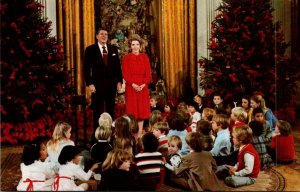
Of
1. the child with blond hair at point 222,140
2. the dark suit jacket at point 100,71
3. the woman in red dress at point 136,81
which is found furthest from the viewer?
the woman in red dress at point 136,81

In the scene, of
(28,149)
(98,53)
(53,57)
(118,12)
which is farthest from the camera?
(118,12)

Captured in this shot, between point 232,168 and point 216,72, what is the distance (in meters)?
3.23

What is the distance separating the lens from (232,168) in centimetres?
544

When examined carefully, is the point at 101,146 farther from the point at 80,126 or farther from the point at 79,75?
the point at 79,75

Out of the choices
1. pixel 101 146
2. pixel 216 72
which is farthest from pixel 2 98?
pixel 216 72

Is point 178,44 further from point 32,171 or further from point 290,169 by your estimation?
point 32,171

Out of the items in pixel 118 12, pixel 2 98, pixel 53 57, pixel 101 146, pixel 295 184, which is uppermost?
pixel 118 12

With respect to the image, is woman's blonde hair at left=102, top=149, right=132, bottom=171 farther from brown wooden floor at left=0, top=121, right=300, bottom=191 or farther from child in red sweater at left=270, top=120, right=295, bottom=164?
child in red sweater at left=270, top=120, right=295, bottom=164

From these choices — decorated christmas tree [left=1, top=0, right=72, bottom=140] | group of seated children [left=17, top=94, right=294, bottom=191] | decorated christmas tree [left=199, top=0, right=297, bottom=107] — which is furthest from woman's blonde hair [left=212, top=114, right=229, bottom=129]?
decorated christmas tree [left=1, top=0, right=72, bottom=140]

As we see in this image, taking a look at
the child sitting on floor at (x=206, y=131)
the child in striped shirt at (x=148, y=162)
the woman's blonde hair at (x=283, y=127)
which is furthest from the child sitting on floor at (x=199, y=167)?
the woman's blonde hair at (x=283, y=127)

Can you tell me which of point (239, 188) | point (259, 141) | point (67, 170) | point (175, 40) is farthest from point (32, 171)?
point (175, 40)

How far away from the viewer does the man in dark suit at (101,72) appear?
6879mm

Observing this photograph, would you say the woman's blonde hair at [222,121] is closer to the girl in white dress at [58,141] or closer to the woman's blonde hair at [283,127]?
the woman's blonde hair at [283,127]

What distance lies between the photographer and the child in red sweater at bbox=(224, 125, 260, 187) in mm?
5289
